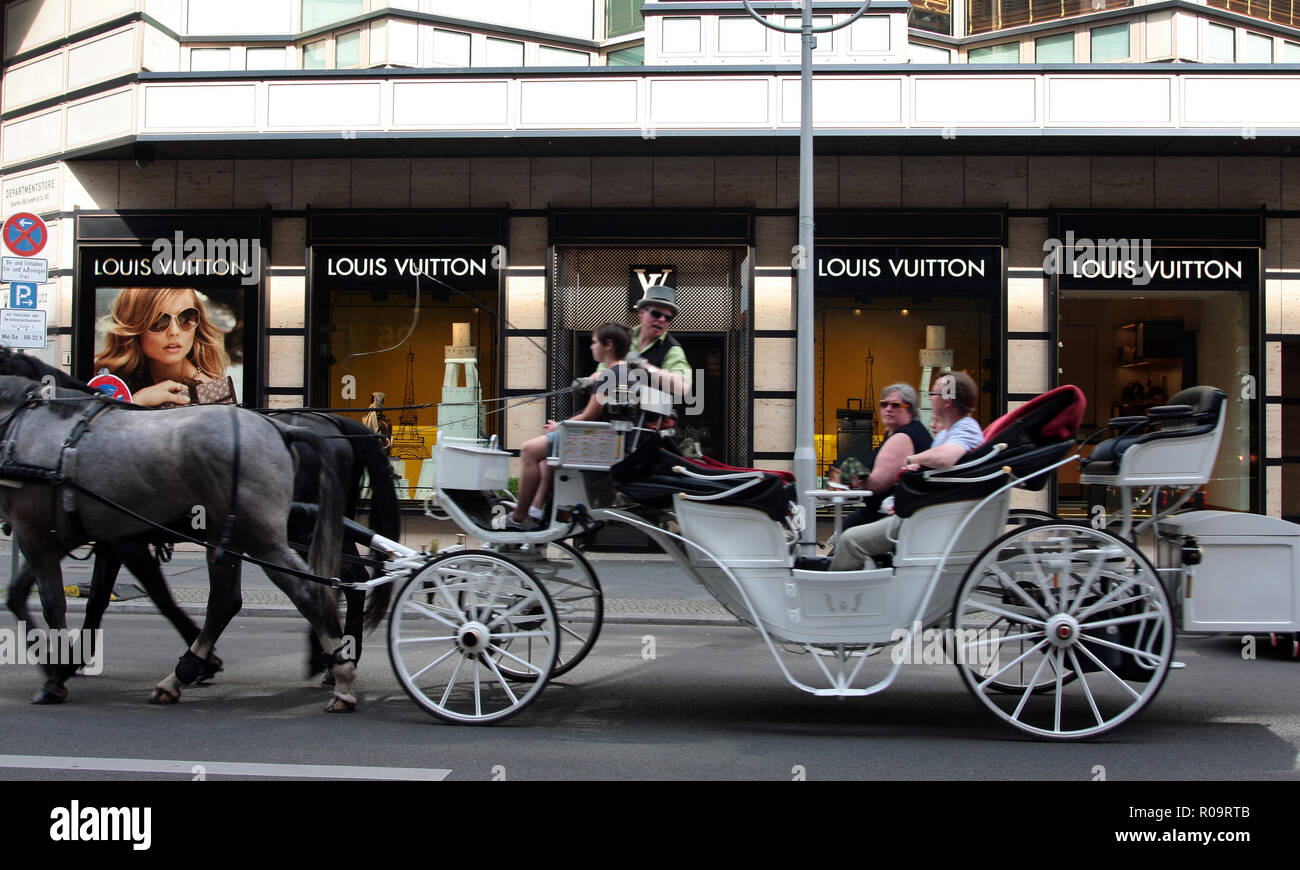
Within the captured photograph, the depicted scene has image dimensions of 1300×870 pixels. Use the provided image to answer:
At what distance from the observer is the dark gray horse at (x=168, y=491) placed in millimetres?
5363

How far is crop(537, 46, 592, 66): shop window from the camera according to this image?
601 inches

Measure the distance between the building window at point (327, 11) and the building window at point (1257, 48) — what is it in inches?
507

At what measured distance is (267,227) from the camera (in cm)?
1339

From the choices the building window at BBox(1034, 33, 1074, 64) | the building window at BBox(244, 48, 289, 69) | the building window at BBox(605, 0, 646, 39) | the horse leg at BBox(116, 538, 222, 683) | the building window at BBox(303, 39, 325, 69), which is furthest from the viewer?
the building window at BBox(1034, 33, 1074, 64)

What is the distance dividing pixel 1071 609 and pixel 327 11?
45.4 feet

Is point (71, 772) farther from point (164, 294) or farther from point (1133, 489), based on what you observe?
point (164, 294)

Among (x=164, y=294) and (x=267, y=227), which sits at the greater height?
(x=267, y=227)

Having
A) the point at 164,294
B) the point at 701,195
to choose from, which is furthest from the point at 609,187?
the point at 164,294

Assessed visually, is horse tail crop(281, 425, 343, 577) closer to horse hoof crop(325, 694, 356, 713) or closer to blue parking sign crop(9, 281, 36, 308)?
horse hoof crop(325, 694, 356, 713)

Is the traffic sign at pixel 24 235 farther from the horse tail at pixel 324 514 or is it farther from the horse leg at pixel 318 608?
the horse leg at pixel 318 608

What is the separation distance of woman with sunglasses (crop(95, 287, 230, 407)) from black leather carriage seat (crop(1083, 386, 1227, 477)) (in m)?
11.5

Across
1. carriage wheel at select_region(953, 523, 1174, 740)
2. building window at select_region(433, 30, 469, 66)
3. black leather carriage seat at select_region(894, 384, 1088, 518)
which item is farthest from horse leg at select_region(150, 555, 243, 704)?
building window at select_region(433, 30, 469, 66)
